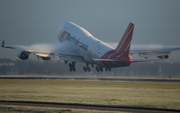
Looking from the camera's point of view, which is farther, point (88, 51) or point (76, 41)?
point (76, 41)

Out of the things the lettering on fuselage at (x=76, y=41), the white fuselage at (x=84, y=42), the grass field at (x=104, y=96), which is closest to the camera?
the grass field at (x=104, y=96)

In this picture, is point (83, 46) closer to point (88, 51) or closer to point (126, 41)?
point (88, 51)

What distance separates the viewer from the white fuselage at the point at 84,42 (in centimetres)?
6508

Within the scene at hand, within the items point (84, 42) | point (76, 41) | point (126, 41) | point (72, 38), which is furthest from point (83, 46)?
point (126, 41)

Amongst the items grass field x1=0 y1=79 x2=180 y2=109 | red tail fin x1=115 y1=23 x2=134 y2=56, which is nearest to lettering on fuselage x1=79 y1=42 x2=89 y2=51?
red tail fin x1=115 y1=23 x2=134 y2=56

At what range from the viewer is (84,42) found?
232ft

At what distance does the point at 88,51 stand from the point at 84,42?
127 inches

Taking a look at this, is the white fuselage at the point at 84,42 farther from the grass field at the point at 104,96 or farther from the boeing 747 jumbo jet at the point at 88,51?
the grass field at the point at 104,96

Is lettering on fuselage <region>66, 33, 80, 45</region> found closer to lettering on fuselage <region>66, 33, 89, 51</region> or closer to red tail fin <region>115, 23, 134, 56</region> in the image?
lettering on fuselage <region>66, 33, 89, 51</region>

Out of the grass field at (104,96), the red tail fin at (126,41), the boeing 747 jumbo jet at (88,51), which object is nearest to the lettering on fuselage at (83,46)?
the boeing 747 jumbo jet at (88,51)

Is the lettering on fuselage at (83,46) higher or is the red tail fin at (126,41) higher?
the lettering on fuselage at (83,46)

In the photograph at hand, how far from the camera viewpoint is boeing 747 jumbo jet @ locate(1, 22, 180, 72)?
58.6m

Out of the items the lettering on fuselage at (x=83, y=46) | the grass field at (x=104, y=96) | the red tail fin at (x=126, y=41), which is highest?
the lettering on fuselage at (x=83, y=46)

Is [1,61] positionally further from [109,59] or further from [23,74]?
[109,59]
